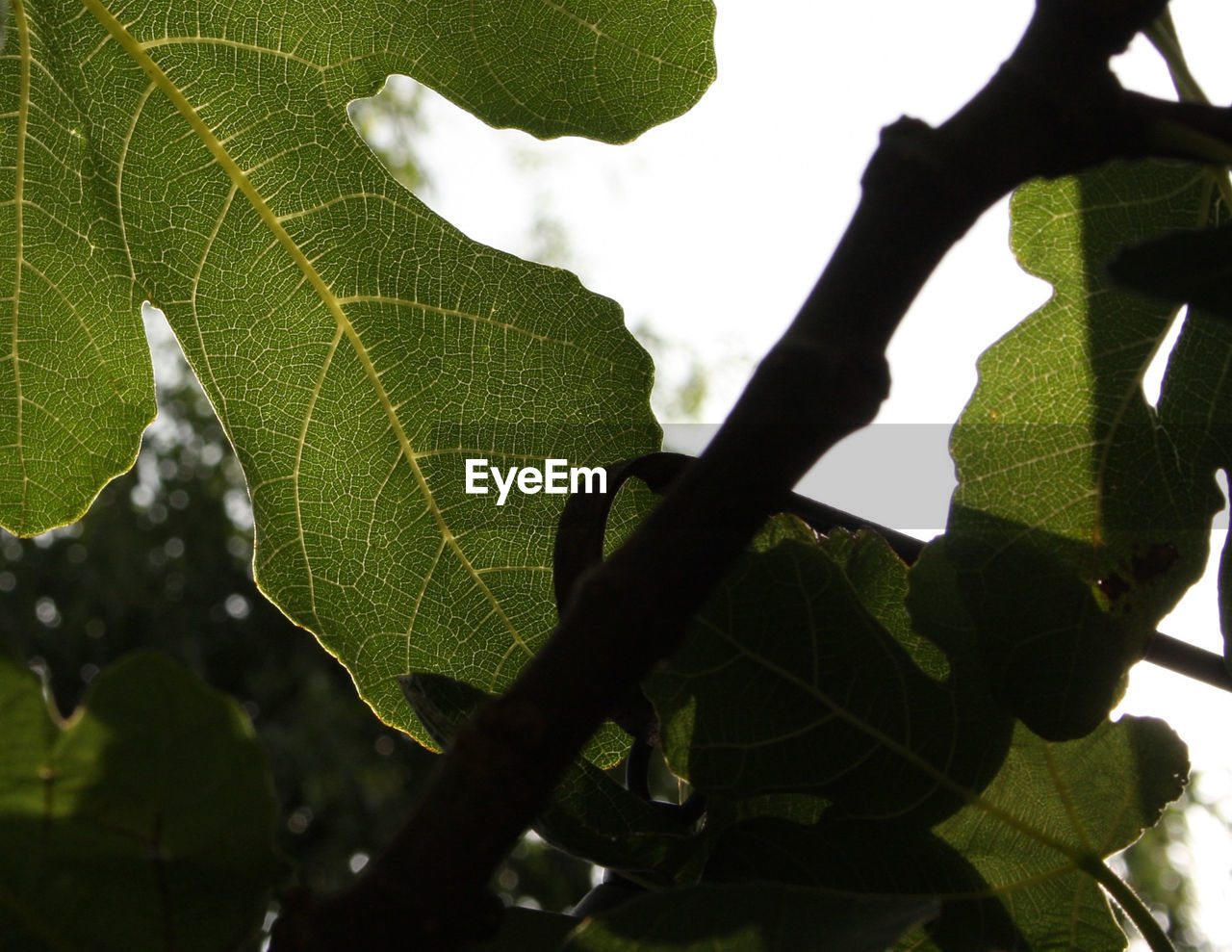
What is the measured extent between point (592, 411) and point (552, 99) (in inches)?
9.6

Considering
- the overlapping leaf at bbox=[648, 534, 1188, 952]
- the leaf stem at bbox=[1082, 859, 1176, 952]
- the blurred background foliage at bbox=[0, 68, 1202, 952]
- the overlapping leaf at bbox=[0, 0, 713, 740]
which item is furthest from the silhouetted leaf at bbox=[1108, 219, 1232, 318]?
the blurred background foliage at bbox=[0, 68, 1202, 952]

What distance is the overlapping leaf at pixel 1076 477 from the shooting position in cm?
53

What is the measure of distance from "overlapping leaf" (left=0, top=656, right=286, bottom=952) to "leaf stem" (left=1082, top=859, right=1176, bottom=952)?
1.32 ft

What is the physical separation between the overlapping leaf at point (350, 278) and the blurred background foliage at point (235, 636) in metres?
7.26

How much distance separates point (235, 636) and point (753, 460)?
32.9ft

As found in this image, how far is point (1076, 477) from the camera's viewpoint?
0.62 meters

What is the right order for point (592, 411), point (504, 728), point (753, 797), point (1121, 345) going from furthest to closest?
point (592, 411)
point (1121, 345)
point (753, 797)
point (504, 728)

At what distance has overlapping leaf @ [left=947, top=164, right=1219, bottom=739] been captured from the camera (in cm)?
53

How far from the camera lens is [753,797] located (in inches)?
20.3

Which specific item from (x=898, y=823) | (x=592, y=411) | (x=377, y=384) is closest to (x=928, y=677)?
(x=898, y=823)

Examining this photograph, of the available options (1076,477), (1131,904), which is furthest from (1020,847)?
(1076,477)

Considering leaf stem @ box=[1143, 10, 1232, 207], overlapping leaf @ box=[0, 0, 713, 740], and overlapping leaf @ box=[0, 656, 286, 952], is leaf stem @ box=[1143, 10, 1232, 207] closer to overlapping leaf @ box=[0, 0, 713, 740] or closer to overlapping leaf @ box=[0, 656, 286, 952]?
overlapping leaf @ box=[0, 0, 713, 740]

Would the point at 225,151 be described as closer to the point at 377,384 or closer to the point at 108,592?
the point at 377,384

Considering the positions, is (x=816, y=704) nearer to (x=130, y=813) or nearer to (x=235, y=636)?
(x=130, y=813)
